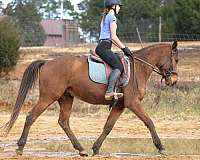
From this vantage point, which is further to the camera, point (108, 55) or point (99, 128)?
point (99, 128)

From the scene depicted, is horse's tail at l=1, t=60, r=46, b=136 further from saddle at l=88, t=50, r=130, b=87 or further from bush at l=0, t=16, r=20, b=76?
bush at l=0, t=16, r=20, b=76

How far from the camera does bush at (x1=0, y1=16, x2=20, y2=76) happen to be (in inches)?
1125

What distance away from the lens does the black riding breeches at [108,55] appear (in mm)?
11586

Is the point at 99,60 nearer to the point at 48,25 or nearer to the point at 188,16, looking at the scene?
the point at 188,16

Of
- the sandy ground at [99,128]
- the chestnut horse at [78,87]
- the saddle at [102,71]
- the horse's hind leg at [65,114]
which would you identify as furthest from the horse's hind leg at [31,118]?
the sandy ground at [99,128]

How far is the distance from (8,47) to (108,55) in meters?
17.7

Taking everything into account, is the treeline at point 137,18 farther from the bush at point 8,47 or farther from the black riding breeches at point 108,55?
the black riding breeches at point 108,55

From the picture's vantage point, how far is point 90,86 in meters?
11.6

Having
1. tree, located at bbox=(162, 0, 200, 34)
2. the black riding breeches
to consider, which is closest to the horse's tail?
the black riding breeches

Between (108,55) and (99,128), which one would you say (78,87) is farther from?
(99,128)

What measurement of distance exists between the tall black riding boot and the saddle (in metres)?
0.15

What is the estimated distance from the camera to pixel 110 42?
460 inches

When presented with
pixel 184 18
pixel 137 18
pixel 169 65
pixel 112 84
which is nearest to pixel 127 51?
pixel 112 84

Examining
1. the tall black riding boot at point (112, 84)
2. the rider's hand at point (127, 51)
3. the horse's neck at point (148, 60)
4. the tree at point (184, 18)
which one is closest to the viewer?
the tall black riding boot at point (112, 84)
